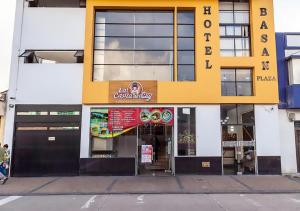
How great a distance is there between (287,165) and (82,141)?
1140cm

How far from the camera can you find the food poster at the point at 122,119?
15.4 metres

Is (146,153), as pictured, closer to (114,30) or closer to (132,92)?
(132,92)

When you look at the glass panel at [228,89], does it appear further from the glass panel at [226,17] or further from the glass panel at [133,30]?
the glass panel at [133,30]

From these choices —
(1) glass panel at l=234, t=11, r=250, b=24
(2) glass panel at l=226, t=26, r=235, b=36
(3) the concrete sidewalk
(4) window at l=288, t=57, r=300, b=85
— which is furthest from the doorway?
(1) glass panel at l=234, t=11, r=250, b=24

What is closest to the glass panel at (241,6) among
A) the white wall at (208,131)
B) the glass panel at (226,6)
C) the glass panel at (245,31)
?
the glass panel at (226,6)

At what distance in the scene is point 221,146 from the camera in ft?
50.5

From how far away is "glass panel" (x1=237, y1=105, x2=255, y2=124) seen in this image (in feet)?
51.6

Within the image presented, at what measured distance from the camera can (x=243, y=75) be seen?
16250 mm

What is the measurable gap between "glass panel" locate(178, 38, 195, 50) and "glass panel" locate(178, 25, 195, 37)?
0.29m

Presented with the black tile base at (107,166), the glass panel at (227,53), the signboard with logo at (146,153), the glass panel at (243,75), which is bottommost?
the black tile base at (107,166)

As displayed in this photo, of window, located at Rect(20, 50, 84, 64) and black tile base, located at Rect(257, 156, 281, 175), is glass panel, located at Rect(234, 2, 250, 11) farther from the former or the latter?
window, located at Rect(20, 50, 84, 64)

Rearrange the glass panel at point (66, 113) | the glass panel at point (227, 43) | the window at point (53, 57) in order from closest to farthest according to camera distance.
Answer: the glass panel at point (66, 113)
the window at point (53, 57)
the glass panel at point (227, 43)

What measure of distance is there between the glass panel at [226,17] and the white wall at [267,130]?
537cm

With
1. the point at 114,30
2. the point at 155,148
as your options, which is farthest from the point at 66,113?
the point at 114,30
